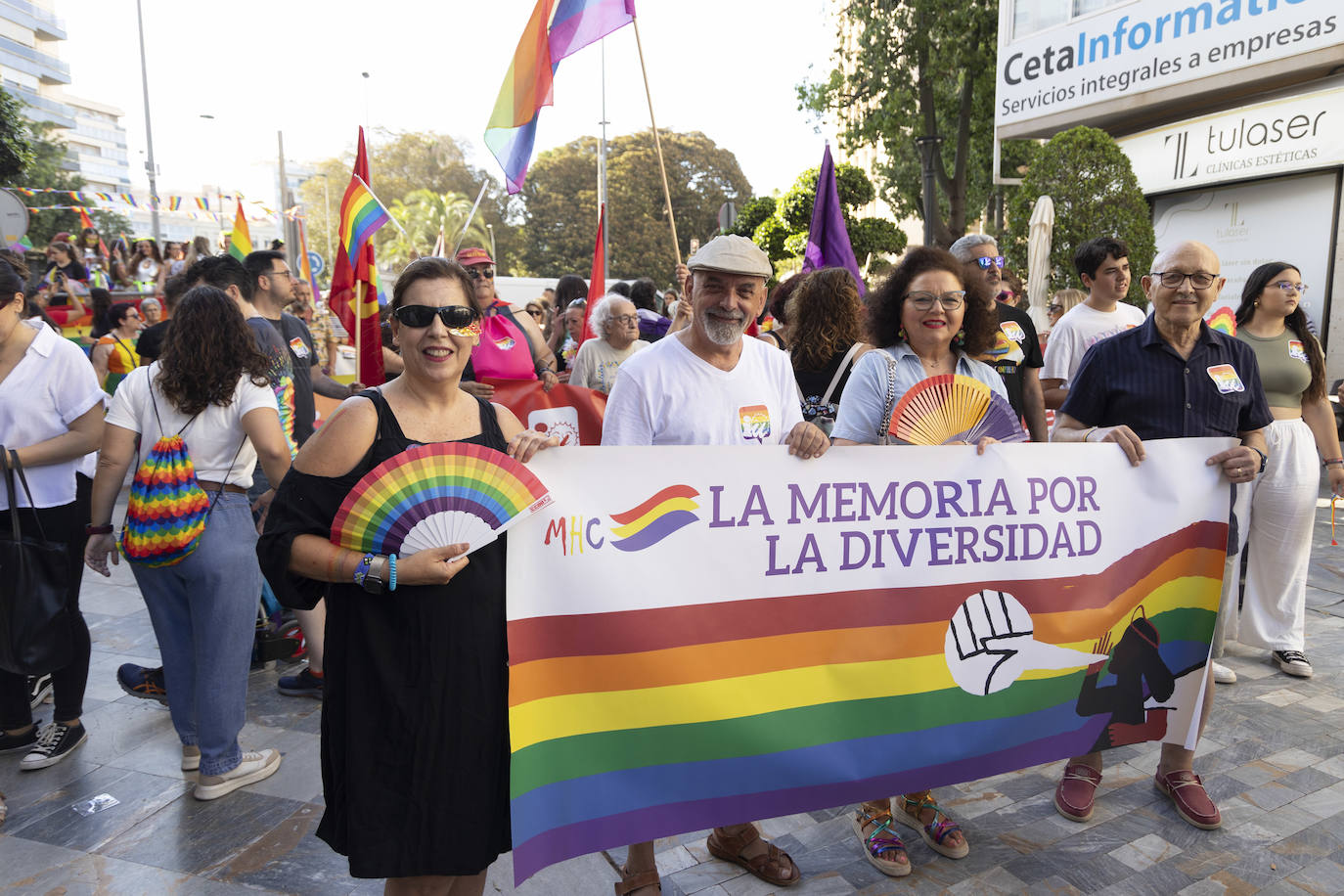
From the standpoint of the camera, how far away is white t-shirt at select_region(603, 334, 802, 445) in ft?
8.88

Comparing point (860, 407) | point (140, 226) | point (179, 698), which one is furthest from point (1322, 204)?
point (140, 226)

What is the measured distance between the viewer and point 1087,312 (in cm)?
478

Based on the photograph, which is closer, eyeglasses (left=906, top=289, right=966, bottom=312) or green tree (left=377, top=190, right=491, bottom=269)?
eyeglasses (left=906, top=289, right=966, bottom=312)

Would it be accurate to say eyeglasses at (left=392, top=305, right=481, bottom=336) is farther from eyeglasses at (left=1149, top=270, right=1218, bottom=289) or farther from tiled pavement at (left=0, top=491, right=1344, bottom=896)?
eyeglasses at (left=1149, top=270, right=1218, bottom=289)

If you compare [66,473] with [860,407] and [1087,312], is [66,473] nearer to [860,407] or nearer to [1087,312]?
[860,407]

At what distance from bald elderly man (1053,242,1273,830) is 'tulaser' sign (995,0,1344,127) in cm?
980

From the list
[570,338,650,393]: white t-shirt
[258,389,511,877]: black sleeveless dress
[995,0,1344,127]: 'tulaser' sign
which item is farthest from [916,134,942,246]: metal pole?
[258,389,511,877]: black sleeveless dress

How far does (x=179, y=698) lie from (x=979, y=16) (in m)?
18.9

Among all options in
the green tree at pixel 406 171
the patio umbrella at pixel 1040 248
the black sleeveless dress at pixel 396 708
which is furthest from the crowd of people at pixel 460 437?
the green tree at pixel 406 171

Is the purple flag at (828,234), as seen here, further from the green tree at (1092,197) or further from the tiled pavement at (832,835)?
the green tree at (1092,197)

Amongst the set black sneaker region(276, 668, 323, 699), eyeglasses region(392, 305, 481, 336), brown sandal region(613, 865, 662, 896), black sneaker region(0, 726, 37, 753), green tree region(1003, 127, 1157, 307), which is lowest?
black sneaker region(0, 726, 37, 753)

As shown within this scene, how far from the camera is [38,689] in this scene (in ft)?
13.3

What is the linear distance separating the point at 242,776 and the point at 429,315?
2.30 m

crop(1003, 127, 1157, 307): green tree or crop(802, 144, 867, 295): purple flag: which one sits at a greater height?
crop(1003, 127, 1157, 307): green tree
